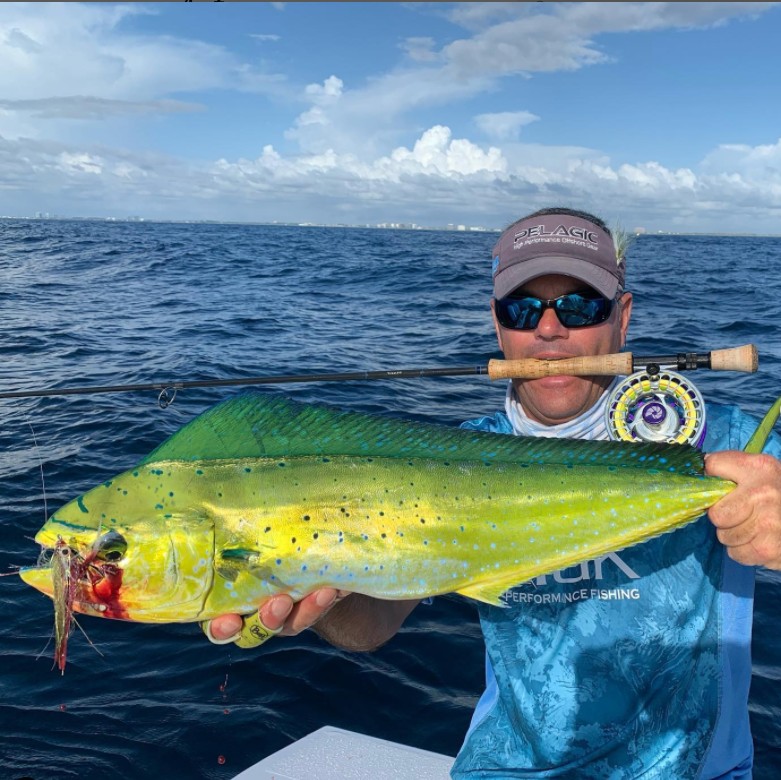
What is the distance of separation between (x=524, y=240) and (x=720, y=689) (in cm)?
185

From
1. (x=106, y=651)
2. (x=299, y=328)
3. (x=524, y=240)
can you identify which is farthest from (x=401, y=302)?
(x=524, y=240)

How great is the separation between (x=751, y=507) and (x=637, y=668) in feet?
2.59

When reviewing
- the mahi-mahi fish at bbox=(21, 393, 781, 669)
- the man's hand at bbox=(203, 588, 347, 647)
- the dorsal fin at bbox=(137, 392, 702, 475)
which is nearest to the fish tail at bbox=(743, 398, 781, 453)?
the mahi-mahi fish at bbox=(21, 393, 781, 669)

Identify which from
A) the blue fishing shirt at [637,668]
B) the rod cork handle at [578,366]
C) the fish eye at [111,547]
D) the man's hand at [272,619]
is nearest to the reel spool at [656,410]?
the rod cork handle at [578,366]

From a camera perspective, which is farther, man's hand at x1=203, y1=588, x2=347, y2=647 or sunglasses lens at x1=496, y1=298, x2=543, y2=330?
sunglasses lens at x1=496, y1=298, x2=543, y2=330

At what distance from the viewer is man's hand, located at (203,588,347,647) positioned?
2.06 metres

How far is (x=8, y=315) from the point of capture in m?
16.6

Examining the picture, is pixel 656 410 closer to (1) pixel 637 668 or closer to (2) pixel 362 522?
(1) pixel 637 668

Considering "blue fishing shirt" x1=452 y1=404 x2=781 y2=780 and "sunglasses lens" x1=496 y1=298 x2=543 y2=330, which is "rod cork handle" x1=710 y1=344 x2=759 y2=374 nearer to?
"blue fishing shirt" x1=452 y1=404 x2=781 y2=780

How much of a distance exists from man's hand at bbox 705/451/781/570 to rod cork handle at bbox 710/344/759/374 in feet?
3.11

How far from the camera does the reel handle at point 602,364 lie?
106 inches

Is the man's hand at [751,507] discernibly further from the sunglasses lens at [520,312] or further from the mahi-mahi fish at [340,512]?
the sunglasses lens at [520,312]

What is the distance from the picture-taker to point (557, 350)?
2.88 meters

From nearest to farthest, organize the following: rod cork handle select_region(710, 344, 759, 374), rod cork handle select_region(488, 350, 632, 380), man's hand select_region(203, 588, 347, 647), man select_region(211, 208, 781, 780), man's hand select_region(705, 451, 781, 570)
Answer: man's hand select_region(705, 451, 781, 570) < man's hand select_region(203, 588, 347, 647) < man select_region(211, 208, 781, 780) < rod cork handle select_region(488, 350, 632, 380) < rod cork handle select_region(710, 344, 759, 374)
